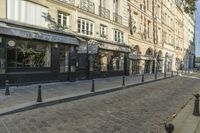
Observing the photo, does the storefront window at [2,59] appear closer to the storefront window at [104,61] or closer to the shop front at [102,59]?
the shop front at [102,59]

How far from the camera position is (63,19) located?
72.2 ft

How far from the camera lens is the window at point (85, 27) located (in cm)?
2386

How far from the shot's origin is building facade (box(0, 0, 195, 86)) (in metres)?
17.0

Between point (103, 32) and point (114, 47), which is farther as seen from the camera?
point (114, 47)

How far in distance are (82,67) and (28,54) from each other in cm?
662

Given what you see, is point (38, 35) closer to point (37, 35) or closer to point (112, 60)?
point (37, 35)

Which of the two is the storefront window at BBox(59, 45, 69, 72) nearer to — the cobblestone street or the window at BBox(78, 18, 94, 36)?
the window at BBox(78, 18, 94, 36)

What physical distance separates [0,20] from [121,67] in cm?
1779

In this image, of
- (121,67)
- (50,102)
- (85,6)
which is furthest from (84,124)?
(121,67)

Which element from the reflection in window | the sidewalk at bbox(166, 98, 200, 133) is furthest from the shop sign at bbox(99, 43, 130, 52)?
the sidewalk at bbox(166, 98, 200, 133)

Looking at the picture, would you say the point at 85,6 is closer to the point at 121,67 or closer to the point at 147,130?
the point at 121,67

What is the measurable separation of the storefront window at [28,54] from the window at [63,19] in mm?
2473

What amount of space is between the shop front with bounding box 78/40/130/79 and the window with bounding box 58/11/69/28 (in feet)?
6.62

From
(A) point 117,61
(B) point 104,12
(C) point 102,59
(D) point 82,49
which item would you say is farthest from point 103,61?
(D) point 82,49
